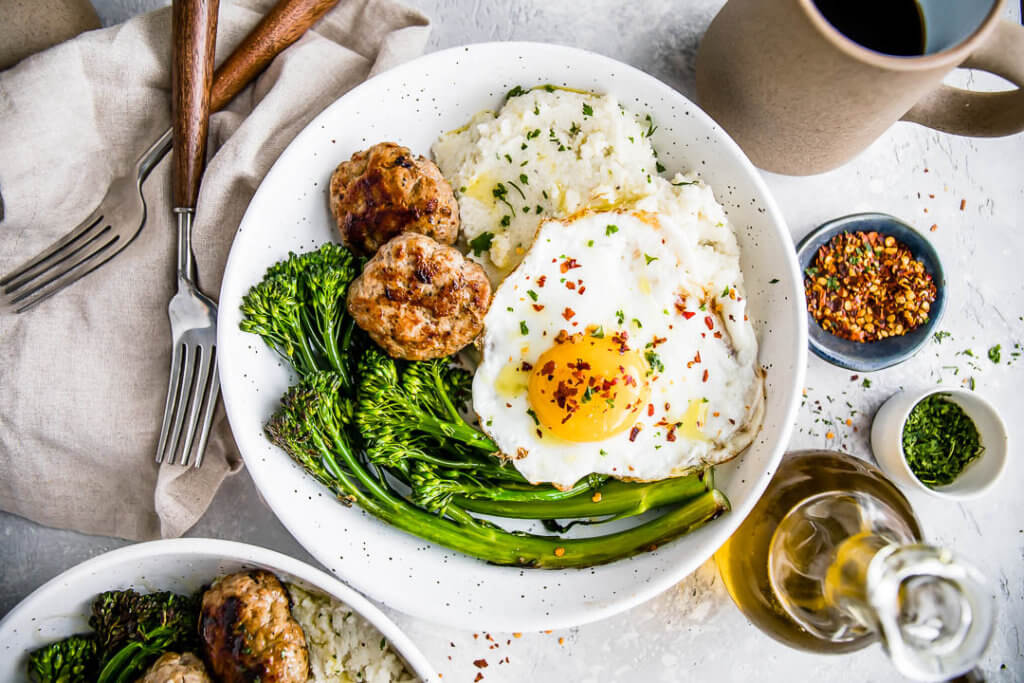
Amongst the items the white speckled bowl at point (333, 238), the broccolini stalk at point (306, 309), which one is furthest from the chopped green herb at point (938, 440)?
the broccolini stalk at point (306, 309)

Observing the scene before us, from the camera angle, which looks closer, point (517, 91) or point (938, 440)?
point (517, 91)

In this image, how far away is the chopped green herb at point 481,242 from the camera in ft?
11.2

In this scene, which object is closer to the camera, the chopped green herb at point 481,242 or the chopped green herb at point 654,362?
the chopped green herb at point 654,362

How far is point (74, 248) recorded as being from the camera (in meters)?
3.55

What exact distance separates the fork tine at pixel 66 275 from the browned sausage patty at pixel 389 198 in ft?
3.73

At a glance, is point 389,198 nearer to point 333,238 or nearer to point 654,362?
point 333,238

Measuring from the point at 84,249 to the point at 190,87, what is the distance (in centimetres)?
91

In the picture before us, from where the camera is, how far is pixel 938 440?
3.76 m

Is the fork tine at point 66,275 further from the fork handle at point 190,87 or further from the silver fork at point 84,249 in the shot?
the fork handle at point 190,87

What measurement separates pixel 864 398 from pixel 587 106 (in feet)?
6.70

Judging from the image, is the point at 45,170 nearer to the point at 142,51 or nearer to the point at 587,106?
the point at 142,51

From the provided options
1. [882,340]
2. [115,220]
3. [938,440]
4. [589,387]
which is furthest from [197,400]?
[938,440]

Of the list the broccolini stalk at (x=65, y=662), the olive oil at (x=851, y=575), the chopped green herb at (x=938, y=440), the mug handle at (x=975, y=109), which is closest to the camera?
the olive oil at (x=851, y=575)

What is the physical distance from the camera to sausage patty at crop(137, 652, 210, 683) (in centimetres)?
315
